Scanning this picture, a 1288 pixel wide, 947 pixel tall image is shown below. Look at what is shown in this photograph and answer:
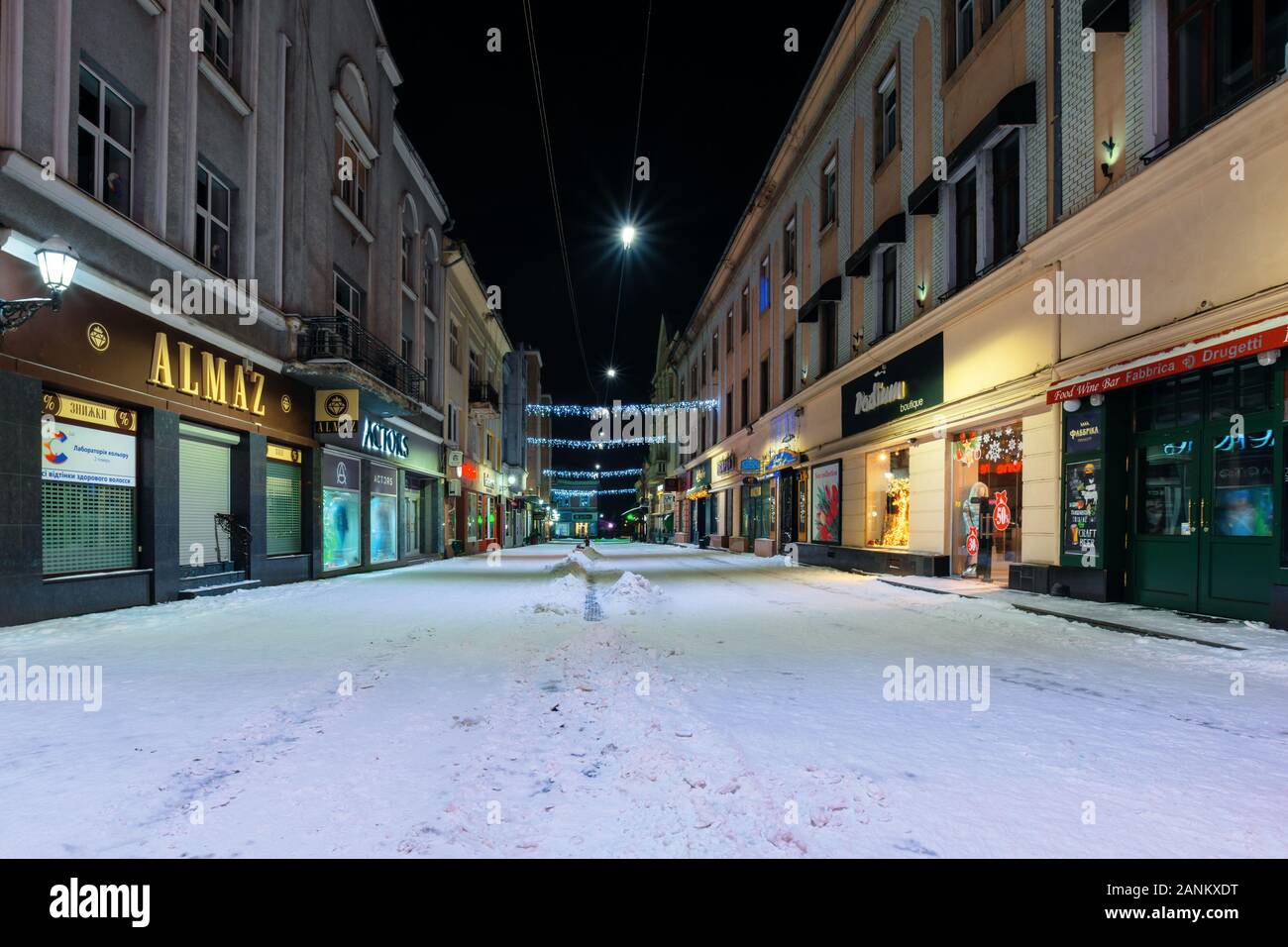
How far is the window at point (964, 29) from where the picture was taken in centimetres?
1438

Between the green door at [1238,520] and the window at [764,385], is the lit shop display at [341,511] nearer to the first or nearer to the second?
the green door at [1238,520]

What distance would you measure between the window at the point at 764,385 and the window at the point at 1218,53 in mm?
20545

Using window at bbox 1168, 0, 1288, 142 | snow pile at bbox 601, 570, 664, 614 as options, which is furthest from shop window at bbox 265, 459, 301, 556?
window at bbox 1168, 0, 1288, 142

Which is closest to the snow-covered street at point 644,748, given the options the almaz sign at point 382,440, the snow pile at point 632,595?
the snow pile at point 632,595

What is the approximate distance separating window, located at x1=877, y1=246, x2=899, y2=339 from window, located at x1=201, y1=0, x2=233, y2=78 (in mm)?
16295

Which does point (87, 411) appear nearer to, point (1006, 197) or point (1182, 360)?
point (1182, 360)

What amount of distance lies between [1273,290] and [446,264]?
27254 millimetres

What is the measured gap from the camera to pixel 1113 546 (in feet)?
32.5

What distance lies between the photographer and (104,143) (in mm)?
10109

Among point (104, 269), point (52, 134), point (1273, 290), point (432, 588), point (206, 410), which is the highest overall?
point (52, 134)

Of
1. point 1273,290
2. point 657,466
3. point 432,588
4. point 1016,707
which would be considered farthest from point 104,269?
point 657,466

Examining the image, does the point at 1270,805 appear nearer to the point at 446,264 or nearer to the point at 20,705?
the point at 20,705

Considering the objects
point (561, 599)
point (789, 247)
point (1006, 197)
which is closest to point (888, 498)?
point (1006, 197)

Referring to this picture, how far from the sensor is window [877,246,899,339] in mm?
17609
